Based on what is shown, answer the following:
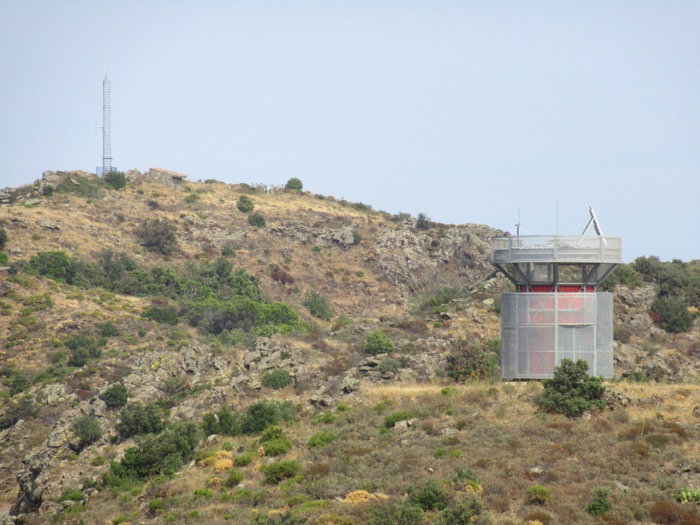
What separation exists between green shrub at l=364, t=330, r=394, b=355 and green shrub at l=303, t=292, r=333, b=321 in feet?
122

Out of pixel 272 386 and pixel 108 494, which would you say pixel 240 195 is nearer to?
pixel 272 386

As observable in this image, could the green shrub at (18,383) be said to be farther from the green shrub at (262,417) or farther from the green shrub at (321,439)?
the green shrub at (321,439)

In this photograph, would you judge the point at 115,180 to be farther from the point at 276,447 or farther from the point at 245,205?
the point at 276,447

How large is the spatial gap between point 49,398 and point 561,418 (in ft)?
134

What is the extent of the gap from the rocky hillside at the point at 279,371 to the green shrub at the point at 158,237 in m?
0.29

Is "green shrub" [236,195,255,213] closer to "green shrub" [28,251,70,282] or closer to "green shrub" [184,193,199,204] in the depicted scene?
"green shrub" [184,193,199,204]

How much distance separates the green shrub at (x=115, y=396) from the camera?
61.3 m

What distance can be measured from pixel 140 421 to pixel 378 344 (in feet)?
55.6

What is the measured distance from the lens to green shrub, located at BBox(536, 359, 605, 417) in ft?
127

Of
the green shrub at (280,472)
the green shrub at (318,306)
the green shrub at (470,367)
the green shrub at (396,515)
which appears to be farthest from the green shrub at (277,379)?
the green shrub at (318,306)

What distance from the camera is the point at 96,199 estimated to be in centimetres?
11844

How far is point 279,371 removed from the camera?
55.9 meters

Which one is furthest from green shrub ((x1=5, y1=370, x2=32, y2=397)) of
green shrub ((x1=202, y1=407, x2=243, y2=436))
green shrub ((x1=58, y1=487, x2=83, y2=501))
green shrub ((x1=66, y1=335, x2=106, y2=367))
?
green shrub ((x1=58, y1=487, x2=83, y2=501))

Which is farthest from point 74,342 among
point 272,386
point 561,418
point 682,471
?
point 682,471
